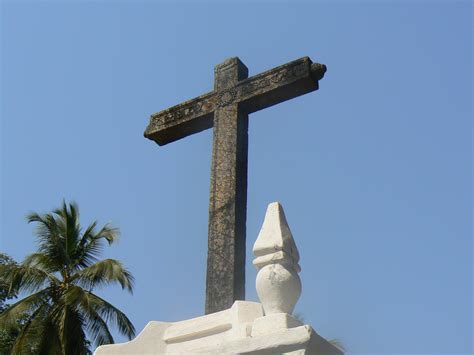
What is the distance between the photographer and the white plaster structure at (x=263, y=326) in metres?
3.95

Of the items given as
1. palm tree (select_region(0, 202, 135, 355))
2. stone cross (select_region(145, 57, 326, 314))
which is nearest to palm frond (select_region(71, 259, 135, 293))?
palm tree (select_region(0, 202, 135, 355))

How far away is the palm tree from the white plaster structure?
437 inches

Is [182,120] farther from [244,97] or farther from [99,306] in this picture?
[99,306]

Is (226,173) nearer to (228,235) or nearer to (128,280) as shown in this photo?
(228,235)

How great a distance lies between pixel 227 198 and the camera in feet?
18.4

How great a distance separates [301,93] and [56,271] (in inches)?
463

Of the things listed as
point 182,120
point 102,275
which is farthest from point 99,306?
point 182,120

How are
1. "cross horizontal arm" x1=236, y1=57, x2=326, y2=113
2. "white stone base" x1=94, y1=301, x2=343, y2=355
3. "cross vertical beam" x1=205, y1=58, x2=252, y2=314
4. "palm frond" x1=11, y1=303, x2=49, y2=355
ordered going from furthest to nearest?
1. "palm frond" x1=11, y1=303, x2=49, y2=355
2. "cross horizontal arm" x1=236, y1=57, x2=326, y2=113
3. "cross vertical beam" x1=205, y1=58, x2=252, y2=314
4. "white stone base" x1=94, y1=301, x2=343, y2=355

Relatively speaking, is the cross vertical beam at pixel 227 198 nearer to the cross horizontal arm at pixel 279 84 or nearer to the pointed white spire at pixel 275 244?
the cross horizontal arm at pixel 279 84

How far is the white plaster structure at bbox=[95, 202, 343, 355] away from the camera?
3.95 metres

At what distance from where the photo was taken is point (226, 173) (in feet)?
18.9

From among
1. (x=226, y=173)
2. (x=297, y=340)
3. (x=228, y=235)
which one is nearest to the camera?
(x=297, y=340)

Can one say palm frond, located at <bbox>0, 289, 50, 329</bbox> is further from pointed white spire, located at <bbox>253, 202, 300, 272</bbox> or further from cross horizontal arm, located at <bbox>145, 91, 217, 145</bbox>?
pointed white spire, located at <bbox>253, 202, 300, 272</bbox>

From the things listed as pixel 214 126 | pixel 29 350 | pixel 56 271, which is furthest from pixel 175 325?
pixel 56 271
